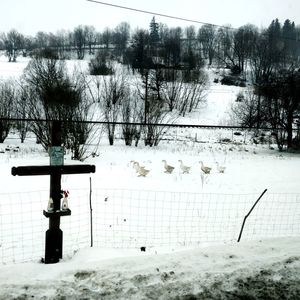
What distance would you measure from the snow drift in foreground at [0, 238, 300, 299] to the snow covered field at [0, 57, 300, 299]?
10 mm

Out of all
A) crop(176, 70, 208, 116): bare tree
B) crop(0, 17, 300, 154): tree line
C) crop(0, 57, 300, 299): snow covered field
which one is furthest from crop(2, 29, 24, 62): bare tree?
crop(0, 57, 300, 299): snow covered field

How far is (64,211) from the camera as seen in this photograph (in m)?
4.60

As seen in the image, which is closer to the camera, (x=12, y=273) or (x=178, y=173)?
(x=12, y=273)

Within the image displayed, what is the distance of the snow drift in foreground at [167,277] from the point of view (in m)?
3.59

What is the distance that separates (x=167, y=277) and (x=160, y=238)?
9.61 ft

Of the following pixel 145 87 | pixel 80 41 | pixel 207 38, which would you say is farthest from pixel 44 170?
pixel 207 38

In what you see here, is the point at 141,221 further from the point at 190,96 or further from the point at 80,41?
the point at 80,41

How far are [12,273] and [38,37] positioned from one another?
11542 centimetres

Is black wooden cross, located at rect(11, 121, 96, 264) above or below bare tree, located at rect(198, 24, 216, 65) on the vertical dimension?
below

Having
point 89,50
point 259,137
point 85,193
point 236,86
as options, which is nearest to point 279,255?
point 85,193

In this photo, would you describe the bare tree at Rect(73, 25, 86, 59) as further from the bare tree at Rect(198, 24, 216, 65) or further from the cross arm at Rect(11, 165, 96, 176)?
the cross arm at Rect(11, 165, 96, 176)

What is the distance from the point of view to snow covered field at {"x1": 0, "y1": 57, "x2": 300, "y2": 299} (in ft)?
12.2

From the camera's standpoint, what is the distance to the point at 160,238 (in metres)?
6.82

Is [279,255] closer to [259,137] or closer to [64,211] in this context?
[64,211]
